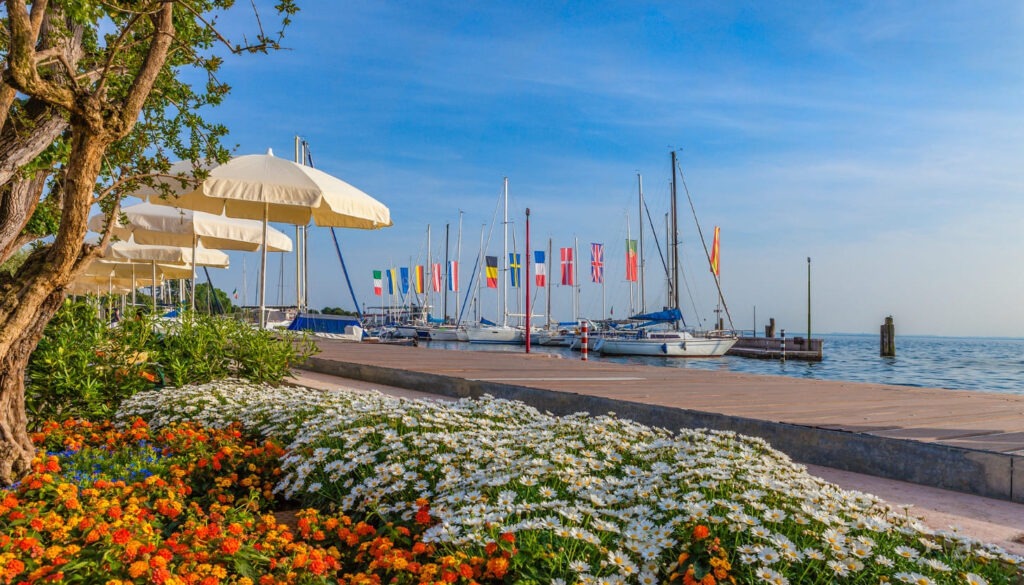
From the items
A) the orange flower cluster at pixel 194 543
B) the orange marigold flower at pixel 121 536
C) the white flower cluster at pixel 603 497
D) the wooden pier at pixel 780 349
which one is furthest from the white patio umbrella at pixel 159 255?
the wooden pier at pixel 780 349

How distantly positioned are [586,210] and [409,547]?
28490 millimetres

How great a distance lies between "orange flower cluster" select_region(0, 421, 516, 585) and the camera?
2090mm

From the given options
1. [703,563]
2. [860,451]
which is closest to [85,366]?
[703,563]

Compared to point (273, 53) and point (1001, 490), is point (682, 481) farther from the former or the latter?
point (273, 53)

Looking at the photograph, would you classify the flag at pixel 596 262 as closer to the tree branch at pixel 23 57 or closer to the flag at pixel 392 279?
the flag at pixel 392 279

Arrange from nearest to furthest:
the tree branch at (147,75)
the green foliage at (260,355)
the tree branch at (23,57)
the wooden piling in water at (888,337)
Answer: the tree branch at (23,57)
the tree branch at (147,75)
the green foliage at (260,355)
the wooden piling in water at (888,337)

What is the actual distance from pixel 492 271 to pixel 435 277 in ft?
21.9

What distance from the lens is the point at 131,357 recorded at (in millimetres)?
6098

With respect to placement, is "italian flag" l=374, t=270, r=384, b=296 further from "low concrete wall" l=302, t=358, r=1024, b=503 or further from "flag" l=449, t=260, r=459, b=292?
"low concrete wall" l=302, t=358, r=1024, b=503

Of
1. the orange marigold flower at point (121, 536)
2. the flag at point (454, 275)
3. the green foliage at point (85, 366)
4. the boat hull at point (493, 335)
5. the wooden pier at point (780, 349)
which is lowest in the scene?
the wooden pier at point (780, 349)

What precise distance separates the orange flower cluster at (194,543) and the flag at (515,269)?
4001 cm

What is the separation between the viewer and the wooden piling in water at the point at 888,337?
136ft

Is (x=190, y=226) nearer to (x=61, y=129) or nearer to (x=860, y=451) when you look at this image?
(x=61, y=129)

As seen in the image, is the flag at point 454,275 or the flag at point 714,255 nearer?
the flag at point 714,255
